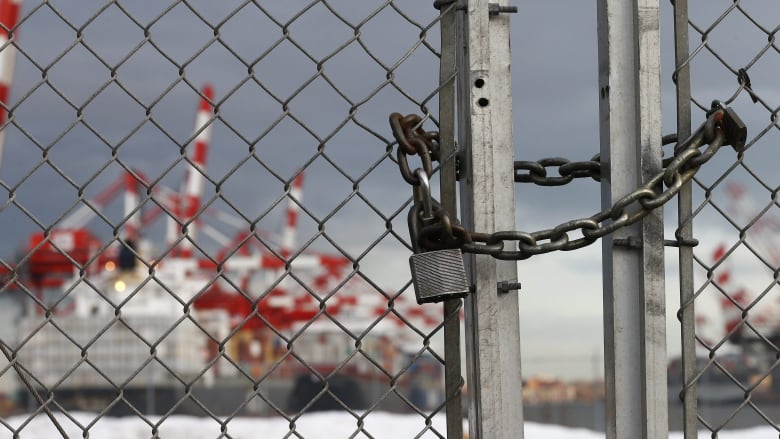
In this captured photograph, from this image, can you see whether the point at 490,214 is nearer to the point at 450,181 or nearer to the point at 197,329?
the point at 450,181

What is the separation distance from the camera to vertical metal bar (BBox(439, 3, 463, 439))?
141 cm

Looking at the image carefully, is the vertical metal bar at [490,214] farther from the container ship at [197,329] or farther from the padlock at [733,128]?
the container ship at [197,329]

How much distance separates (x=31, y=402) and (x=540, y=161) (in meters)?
22.5

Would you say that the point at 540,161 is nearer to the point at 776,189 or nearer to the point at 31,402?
the point at 776,189

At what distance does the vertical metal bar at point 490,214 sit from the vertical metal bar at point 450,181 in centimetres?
2

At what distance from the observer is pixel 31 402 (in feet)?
72.0

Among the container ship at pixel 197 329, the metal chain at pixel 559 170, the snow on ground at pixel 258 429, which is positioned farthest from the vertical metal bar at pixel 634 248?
the container ship at pixel 197 329

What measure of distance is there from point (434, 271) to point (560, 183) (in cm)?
27

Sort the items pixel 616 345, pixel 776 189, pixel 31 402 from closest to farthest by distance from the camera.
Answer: pixel 616 345
pixel 776 189
pixel 31 402

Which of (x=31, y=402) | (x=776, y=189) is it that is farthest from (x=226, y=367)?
(x=776, y=189)

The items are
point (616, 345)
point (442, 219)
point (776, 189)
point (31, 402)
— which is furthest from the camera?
point (31, 402)

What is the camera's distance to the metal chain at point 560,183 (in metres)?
1.29

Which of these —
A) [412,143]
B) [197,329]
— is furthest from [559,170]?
[197,329]

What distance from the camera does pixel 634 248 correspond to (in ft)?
4.58
